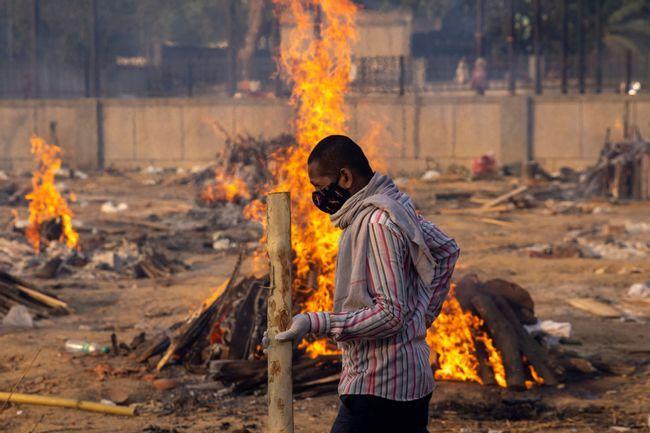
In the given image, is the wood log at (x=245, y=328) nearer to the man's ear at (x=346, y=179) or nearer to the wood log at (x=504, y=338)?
the wood log at (x=504, y=338)

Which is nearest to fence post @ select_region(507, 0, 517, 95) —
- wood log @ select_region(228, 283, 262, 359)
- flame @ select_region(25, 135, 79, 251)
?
flame @ select_region(25, 135, 79, 251)

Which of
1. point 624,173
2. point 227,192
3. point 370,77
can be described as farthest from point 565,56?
point 227,192

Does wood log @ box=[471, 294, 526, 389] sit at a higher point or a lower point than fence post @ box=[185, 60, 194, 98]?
lower

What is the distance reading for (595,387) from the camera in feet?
25.5

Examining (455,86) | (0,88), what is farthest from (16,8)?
(455,86)

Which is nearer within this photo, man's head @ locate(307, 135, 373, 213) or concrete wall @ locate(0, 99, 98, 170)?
man's head @ locate(307, 135, 373, 213)

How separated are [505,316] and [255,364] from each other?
211 cm

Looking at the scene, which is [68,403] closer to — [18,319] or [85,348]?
[85,348]

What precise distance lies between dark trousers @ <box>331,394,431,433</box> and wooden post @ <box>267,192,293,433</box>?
0.76 ft

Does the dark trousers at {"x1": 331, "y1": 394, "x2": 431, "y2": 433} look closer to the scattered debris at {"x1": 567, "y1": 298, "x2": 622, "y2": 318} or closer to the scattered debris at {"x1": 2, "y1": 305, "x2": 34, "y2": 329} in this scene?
the scattered debris at {"x1": 2, "y1": 305, "x2": 34, "y2": 329}

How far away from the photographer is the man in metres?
3.46

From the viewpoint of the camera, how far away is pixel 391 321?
136 inches

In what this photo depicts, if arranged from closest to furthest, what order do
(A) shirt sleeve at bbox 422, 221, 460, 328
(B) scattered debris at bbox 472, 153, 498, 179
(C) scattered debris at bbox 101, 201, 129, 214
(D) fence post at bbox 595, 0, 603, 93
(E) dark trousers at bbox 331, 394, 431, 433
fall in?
1. (E) dark trousers at bbox 331, 394, 431, 433
2. (A) shirt sleeve at bbox 422, 221, 460, 328
3. (C) scattered debris at bbox 101, 201, 129, 214
4. (B) scattered debris at bbox 472, 153, 498, 179
5. (D) fence post at bbox 595, 0, 603, 93

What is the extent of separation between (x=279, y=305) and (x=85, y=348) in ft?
18.6
